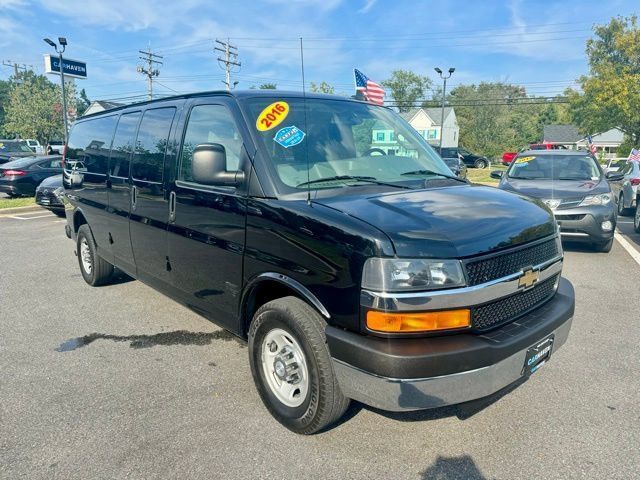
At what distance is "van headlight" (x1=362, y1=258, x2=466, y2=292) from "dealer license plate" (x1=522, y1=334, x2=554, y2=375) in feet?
2.25

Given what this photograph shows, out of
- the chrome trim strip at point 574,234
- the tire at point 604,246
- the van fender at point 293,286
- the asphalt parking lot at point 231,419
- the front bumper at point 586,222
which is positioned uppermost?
the van fender at point 293,286

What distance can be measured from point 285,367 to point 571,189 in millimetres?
6613

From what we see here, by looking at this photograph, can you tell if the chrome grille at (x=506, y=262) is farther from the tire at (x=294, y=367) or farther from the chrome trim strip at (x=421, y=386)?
the tire at (x=294, y=367)

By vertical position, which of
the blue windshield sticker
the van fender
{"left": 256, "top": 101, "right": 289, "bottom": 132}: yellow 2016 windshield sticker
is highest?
{"left": 256, "top": 101, "right": 289, "bottom": 132}: yellow 2016 windshield sticker

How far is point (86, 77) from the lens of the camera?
23797mm

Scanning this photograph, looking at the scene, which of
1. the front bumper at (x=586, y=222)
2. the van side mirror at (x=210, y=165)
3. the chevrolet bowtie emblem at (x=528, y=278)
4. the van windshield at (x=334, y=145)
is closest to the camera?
the chevrolet bowtie emblem at (x=528, y=278)

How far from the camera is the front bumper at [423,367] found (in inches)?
86.6

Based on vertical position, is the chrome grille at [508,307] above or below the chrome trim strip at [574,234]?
above

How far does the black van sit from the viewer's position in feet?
7.39

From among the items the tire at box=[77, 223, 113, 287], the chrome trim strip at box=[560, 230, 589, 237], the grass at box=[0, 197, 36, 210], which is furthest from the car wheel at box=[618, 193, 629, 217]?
the grass at box=[0, 197, 36, 210]

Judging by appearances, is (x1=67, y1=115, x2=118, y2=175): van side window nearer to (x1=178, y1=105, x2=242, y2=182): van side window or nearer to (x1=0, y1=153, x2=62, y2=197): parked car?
(x1=178, y1=105, x2=242, y2=182): van side window

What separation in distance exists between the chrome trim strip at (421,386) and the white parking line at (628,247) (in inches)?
246

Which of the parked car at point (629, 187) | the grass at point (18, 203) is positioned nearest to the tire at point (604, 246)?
the parked car at point (629, 187)

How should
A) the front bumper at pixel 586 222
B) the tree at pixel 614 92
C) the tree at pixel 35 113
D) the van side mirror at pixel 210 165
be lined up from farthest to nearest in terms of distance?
1. the tree at pixel 35 113
2. the tree at pixel 614 92
3. the front bumper at pixel 586 222
4. the van side mirror at pixel 210 165
